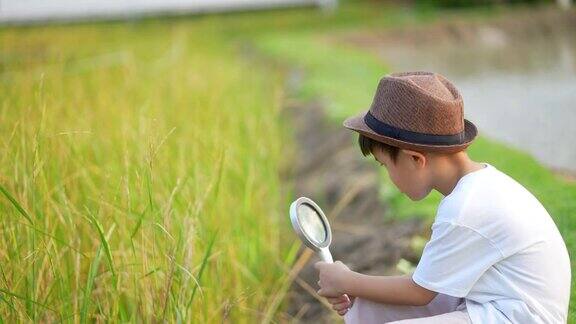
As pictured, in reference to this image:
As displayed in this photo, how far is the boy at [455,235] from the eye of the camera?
188 centimetres

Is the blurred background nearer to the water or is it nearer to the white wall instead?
the water

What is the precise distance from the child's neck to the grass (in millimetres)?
608

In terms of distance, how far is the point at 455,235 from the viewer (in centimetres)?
188

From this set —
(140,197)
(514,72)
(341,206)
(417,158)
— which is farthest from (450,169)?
(514,72)

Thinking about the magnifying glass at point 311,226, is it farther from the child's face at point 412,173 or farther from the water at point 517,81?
the water at point 517,81

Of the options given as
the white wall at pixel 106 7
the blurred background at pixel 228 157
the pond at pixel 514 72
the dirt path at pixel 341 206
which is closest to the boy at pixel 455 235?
the blurred background at pixel 228 157

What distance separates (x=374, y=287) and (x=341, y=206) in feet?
6.78

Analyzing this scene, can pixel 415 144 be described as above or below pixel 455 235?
above

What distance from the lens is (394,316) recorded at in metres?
2.04

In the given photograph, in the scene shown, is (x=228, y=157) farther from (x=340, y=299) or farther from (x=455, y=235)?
(x=455, y=235)

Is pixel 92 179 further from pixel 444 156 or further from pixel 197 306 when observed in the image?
pixel 444 156

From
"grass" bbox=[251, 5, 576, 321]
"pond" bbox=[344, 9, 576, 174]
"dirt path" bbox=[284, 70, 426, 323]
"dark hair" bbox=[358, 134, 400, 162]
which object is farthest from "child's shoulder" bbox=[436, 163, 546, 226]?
"pond" bbox=[344, 9, 576, 174]

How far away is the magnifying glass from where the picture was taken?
2.02 m

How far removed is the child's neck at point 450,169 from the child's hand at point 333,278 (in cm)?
25
